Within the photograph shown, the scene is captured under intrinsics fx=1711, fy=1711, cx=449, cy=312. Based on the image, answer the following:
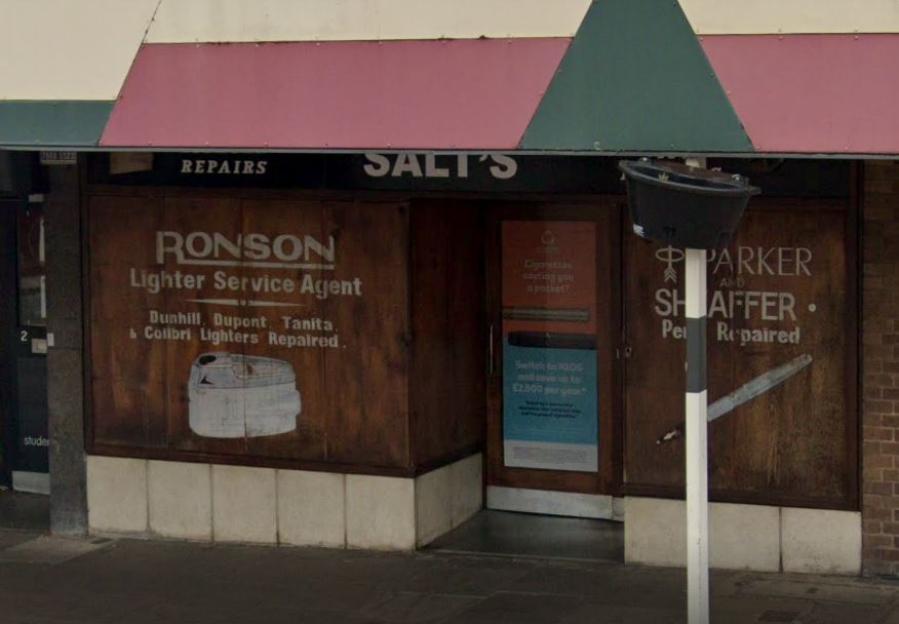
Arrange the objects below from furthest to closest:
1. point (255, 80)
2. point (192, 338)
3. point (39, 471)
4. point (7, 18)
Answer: point (39, 471) < point (192, 338) < point (7, 18) < point (255, 80)

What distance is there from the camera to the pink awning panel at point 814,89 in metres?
8.23

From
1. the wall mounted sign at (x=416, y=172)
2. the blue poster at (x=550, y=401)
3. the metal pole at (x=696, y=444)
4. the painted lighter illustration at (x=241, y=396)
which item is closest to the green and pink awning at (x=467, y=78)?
the wall mounted sign at (x=416, y=172)

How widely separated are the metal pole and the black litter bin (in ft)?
0.57

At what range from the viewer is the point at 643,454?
10117 millimetres

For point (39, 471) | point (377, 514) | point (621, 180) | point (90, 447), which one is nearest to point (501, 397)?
point (377, 514)

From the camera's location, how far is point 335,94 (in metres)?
9.37

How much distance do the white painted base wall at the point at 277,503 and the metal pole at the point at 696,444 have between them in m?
3.81

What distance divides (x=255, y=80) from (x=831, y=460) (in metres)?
3.89

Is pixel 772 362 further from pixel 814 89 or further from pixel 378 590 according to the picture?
pixel 378 590

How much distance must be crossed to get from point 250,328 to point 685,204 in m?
4.84

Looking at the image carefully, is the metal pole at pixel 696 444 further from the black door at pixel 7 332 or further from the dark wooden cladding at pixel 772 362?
the black door at pixel 7 332

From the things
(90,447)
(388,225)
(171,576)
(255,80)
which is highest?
(255,80)

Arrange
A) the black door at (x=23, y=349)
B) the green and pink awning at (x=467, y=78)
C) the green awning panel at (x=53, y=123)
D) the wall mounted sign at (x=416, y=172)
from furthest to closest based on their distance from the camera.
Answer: the black door at (x=23, y=349), the green awning panel at (x=53, y=123), the wall mounted sign at (x=416, y=172), the green and pink awning at (x=467, y=78)

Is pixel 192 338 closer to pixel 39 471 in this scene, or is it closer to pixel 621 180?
pixel 39 471
